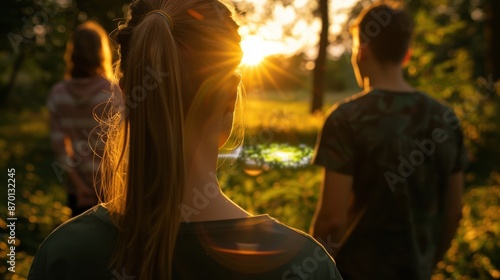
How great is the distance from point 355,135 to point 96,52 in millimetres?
2496

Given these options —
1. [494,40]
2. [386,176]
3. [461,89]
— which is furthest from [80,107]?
[494,40]

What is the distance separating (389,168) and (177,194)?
64.8 inches

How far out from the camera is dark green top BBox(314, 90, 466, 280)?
9.44ft

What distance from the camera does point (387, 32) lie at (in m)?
3.03

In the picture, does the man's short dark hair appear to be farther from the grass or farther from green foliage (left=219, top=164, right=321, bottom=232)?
green foliage (left=219, top=164, right=321, bottom=232)

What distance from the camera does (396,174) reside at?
113 inches

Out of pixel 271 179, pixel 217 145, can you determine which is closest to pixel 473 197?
pixel 271 179

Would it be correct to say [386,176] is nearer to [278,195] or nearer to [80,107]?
[80,107]

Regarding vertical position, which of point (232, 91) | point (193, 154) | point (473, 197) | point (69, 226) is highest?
point (232, 91)

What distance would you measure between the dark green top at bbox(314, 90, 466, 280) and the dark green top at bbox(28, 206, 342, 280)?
1572 mm

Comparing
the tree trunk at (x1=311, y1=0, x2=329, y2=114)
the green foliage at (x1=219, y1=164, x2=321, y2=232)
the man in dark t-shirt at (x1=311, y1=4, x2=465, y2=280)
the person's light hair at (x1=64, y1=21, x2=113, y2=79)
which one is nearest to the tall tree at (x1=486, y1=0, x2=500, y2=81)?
the green foliage at (x1=219, y1=164, x2=321, y2=232)

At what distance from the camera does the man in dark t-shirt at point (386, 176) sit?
113 inches

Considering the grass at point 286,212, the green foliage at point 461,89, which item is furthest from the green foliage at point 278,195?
the green foliage at point 461,89

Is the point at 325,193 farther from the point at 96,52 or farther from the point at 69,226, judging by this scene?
the point at 96,52
